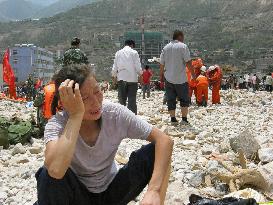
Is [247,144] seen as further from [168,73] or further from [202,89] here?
[202,89]

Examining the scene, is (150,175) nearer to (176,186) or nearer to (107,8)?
(176,186)

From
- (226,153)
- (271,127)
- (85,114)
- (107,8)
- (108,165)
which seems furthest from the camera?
(107,8)

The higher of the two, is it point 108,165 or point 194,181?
point 108,165

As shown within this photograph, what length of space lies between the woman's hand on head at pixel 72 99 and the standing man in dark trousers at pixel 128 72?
219 inches

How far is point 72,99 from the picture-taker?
8.16ft

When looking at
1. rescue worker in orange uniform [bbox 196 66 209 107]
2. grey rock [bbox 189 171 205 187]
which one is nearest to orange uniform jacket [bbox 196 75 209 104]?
rescue worker in orange uniform [bbox 196 66 209 107]

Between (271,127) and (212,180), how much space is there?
4.13m

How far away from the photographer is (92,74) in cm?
269

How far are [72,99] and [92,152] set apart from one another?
1.26ft

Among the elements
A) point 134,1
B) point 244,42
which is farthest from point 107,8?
point 244,42

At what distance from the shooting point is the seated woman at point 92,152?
8.18ft

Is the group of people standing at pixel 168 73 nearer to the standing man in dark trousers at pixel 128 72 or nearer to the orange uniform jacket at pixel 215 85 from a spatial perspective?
the standing man in dark trousers at pixel 128 72

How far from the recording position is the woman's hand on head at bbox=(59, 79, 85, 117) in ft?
8.15

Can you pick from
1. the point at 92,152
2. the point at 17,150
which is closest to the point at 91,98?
the point at 92,152
